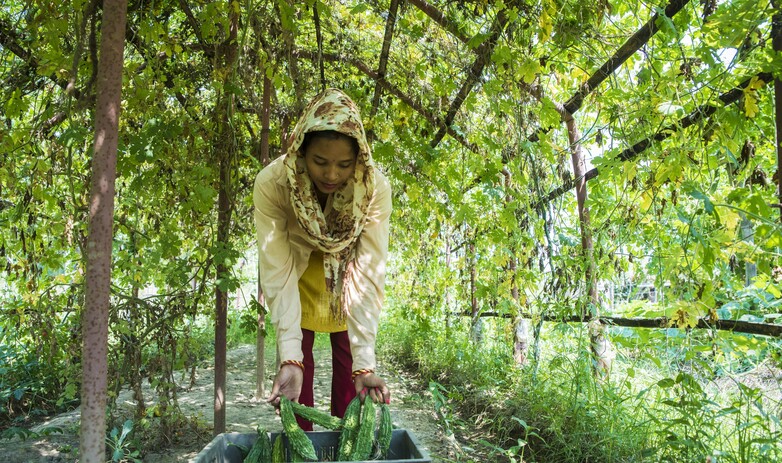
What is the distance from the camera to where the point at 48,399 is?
4.59 meters

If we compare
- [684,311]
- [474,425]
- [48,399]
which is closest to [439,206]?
[474,425]

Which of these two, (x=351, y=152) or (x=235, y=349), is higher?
(x=351, y=152)

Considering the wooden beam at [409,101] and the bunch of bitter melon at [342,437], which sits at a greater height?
the wooden beam at [409,101]

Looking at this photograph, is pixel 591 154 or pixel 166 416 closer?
pixel 166 416

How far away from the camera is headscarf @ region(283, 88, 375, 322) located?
2.18 meters

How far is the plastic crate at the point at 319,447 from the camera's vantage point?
1.54 metres

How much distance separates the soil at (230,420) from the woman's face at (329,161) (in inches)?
41.2

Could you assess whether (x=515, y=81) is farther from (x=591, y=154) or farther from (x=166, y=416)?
(x=166, y=416)

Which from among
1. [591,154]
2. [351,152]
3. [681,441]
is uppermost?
[591,154]

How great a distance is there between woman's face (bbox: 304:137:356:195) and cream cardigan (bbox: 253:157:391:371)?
0.18 metres

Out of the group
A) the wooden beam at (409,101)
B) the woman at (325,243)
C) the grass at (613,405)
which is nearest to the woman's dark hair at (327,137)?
the woman at (325,243)

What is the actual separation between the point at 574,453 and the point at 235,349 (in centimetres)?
626

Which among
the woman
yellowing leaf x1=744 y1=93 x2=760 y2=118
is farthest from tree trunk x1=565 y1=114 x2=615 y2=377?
the woman

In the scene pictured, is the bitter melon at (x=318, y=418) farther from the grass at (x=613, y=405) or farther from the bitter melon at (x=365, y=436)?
the grass at (x=613, y=405)
